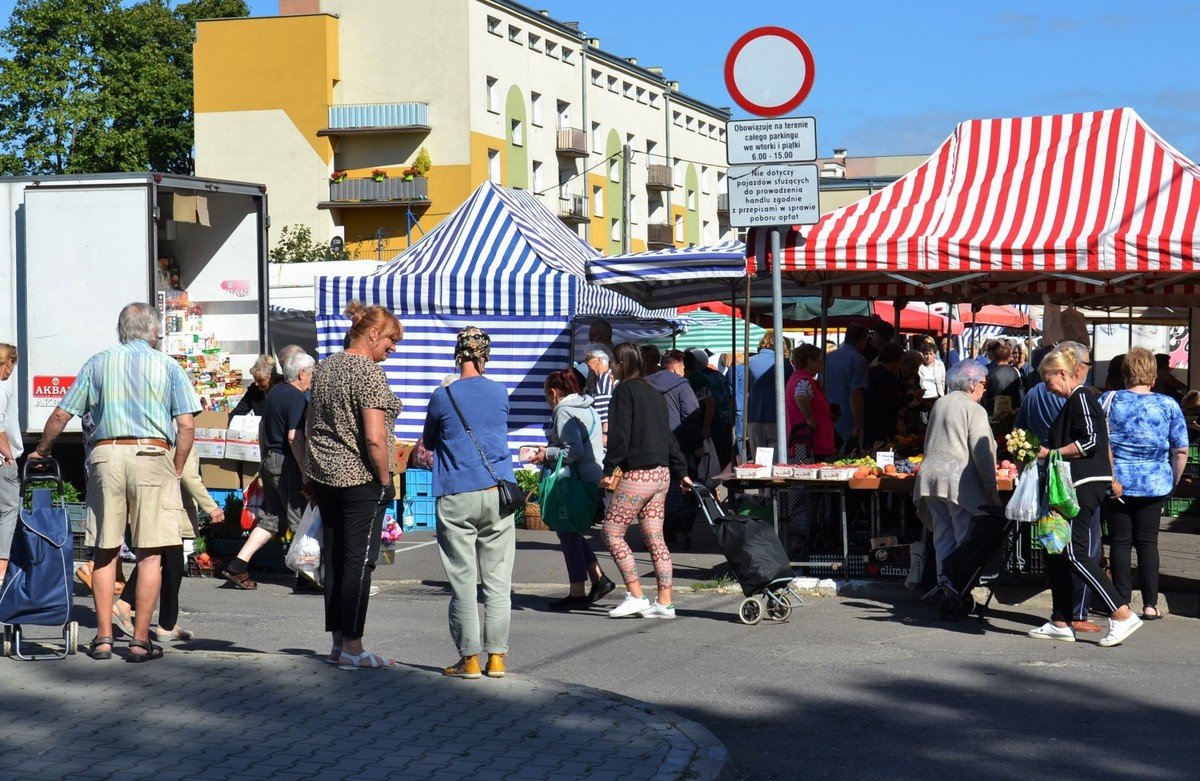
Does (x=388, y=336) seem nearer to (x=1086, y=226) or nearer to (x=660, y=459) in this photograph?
(x=660, y=459)

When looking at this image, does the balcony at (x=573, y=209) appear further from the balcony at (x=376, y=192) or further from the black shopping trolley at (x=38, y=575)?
the black shopping trolley at (x=38, y=575)

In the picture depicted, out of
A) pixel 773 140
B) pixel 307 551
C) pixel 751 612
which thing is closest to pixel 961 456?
pixel 751 612

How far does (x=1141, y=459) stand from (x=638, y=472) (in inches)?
123

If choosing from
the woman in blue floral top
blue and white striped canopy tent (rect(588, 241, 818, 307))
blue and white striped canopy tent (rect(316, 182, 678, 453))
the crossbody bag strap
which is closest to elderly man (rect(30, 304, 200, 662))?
the crossbody bag strap

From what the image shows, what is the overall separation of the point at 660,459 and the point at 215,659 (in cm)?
315

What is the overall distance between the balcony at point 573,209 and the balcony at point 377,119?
8.94m

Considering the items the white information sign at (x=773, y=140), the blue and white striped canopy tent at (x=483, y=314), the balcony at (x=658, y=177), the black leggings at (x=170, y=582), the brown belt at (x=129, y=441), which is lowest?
the black leggings at (x=170, y=582)

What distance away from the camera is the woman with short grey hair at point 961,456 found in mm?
9727

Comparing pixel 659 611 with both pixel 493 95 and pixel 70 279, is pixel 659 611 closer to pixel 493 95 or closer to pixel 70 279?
pixel 70 279

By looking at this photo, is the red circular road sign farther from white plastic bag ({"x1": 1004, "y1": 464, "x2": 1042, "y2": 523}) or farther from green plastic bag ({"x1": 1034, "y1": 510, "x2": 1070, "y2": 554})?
green plastic bag ({"x1": 1034, "y1": 510, "x2": 1070, "y2": 554})

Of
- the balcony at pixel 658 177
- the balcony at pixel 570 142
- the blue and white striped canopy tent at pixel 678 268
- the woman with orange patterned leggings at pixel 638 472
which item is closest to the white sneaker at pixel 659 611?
the woman with orange patterned leggings at pixel 638 472

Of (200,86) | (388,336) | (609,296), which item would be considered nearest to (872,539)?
(388,336)

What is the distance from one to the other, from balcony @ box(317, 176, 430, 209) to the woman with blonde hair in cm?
4715

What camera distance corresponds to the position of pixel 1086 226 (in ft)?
36.5
